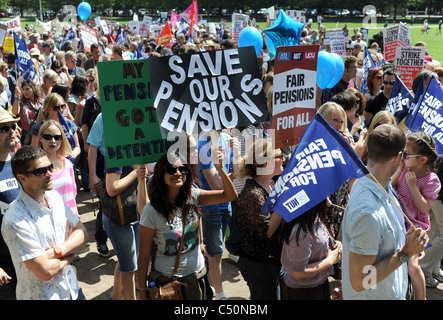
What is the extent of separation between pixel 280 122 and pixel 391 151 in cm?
168

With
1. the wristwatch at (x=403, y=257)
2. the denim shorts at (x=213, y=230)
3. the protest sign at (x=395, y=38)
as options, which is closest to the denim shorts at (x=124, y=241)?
the denim shorts at (x=213, y=230)

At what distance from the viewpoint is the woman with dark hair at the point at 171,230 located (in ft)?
11.6

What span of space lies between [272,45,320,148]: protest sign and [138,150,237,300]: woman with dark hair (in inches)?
45.6

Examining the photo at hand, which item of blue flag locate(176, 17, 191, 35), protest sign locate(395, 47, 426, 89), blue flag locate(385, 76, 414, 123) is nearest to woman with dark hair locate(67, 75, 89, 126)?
blue flag locate(385, 76, 414, 123)

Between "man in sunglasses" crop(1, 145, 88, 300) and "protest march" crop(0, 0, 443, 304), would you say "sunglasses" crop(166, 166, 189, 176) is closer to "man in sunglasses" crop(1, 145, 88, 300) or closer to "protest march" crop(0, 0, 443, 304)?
"protest march" crop(0, 0, 443, 304)

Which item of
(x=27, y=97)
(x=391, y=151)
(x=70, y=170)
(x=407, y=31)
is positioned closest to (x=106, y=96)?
(x=70, y=170)

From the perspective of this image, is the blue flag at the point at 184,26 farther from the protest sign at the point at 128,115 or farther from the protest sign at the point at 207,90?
the protest sign at the point at 128,115

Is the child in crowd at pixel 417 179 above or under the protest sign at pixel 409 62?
under

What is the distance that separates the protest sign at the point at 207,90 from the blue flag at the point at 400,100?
2.42 m

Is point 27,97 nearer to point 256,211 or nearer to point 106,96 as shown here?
point 106,96

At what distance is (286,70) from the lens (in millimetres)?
4672

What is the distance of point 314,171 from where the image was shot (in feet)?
11.0

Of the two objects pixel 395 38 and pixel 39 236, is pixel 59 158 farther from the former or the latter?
pixel 395 38

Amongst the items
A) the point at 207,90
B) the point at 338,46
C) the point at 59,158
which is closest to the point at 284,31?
the point at 338,46
